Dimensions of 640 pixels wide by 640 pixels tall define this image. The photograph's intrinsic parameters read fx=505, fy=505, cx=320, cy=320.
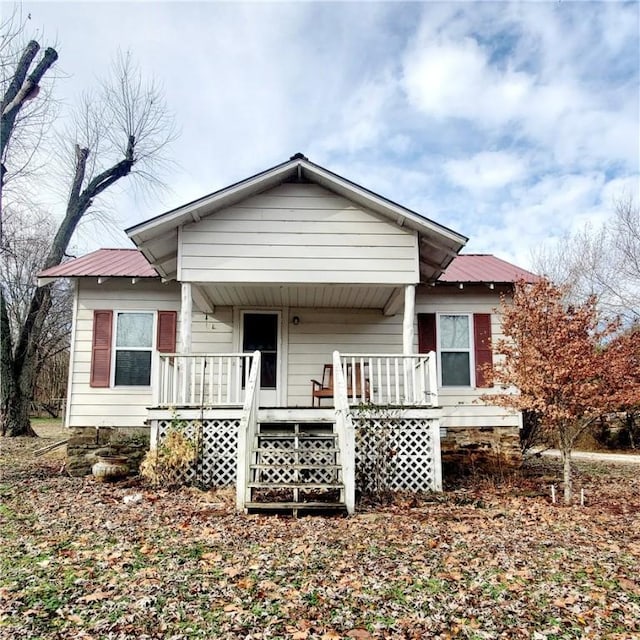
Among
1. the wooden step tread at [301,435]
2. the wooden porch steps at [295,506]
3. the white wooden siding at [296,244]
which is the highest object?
the white wooden siding at [296,244]

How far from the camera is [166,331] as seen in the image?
31.5ft

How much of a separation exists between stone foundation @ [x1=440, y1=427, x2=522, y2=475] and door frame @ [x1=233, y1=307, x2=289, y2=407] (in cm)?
320

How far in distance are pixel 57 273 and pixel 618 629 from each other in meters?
9.36

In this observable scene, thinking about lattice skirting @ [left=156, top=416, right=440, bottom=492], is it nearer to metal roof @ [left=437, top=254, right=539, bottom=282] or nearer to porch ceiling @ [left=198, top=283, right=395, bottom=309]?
porch ceiling @ [left=198, top=283, right=395, bottom=309]

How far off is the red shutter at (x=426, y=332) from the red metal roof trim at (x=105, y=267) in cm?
512

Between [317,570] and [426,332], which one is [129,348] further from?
[317,570]

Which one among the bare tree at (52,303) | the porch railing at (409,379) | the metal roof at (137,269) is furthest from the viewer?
Answer: the bare tree at (52,303)

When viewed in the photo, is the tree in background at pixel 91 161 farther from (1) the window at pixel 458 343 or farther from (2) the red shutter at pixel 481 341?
(2) the red shutter at pixel 481 341

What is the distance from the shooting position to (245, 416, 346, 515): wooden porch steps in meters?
6.06

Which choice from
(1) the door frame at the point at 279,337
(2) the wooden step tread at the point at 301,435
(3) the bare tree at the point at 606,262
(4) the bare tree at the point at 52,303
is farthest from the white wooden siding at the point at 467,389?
(4) the bare tree at the point at 52,303

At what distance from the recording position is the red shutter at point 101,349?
9.30 metres

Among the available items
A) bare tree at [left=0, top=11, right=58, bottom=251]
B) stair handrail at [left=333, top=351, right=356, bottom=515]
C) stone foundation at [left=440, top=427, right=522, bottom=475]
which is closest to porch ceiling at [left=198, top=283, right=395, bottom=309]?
stair handrail at [left=333, top=351, right=356, bottom=515]

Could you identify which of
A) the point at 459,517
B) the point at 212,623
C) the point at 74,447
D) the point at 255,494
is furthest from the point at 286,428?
the point at 212,623

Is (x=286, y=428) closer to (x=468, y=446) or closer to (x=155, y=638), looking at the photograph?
(x=468, y=446)
